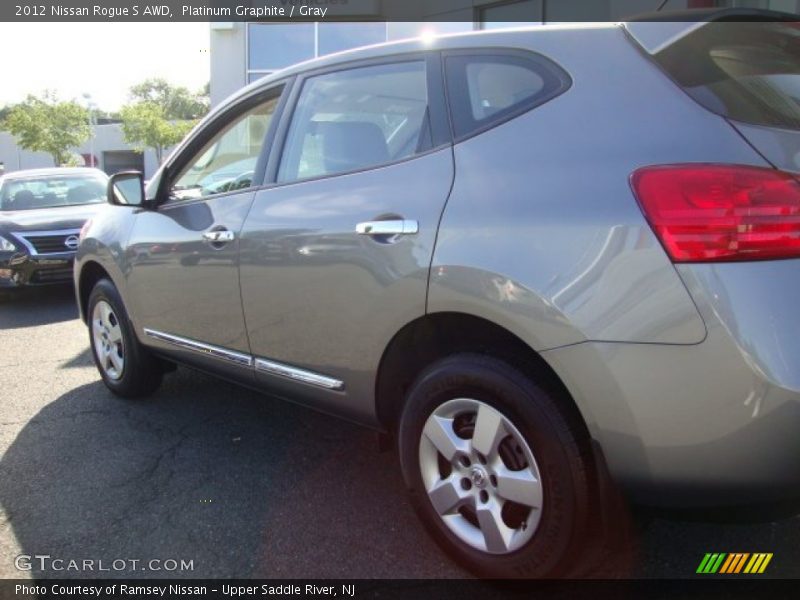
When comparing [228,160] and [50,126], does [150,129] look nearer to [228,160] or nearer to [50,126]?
[50,126]

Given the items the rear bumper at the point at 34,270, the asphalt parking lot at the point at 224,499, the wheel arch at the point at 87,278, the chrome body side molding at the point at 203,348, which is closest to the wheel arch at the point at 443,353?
the asphalt parking lot at the point at 224,499

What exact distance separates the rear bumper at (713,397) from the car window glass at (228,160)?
1.96 metres

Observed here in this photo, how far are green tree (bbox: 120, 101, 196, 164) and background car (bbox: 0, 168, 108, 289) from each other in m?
45.7

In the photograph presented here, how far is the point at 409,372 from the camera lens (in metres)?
2.53

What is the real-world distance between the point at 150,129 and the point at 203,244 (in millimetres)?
54302

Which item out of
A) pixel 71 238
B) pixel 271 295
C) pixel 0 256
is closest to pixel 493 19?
pixel 71 238

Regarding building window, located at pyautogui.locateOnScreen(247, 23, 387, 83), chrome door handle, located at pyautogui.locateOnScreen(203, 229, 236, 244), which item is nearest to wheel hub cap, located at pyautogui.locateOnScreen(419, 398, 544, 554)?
chrome door handle, located at pyautogui.locateOnScreen(203, 229, 236, 244)

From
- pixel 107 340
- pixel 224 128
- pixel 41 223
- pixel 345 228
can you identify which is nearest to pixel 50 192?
pixel 41 223

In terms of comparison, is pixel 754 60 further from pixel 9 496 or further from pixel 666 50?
pixel 9 496

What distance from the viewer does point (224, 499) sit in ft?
9.83

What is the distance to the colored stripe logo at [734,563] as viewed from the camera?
7.77ft

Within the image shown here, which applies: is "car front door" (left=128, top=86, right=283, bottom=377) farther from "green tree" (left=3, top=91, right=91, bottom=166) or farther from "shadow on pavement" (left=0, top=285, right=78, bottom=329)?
"green tree" (left=3, top=91, right=91, bottom=166)

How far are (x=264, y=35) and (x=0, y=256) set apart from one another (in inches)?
423

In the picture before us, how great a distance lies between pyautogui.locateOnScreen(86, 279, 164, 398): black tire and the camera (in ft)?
13.2
